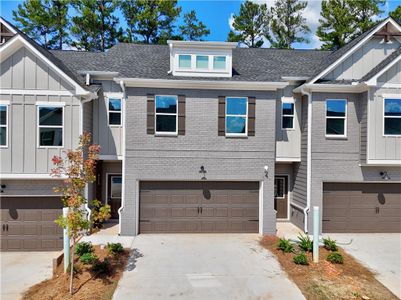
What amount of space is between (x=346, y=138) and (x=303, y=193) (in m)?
3.04

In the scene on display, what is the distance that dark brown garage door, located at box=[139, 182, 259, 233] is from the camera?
1324 centimetres

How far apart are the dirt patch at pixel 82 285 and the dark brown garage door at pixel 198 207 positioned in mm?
3272

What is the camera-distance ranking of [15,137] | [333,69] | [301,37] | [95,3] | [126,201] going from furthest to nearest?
1. [301,37]
2. [95,3]
3. [333,69]
4. [126,201]
5. [15,137]

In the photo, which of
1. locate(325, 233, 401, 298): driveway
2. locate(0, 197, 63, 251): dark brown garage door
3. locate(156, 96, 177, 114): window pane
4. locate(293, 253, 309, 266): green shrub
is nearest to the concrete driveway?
locate(0, 197, 63, 251): dark brown garage door

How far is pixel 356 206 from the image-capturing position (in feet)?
45.3

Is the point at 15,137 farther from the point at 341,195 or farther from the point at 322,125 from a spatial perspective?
the point at 341,195

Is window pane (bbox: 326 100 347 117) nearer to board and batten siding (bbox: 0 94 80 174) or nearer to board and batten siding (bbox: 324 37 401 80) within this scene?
board and batten siding (bbox: 324 37 401 80)

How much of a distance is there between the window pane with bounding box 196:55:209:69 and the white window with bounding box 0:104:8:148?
25.4 feet

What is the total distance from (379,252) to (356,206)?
2.64m

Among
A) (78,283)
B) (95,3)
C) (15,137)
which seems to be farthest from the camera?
(95,3)

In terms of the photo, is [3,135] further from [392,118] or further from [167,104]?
[392,118]

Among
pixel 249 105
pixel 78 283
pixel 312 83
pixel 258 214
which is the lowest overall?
pixel 78 283

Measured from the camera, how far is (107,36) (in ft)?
101

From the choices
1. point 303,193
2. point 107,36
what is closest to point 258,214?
point 303,193
